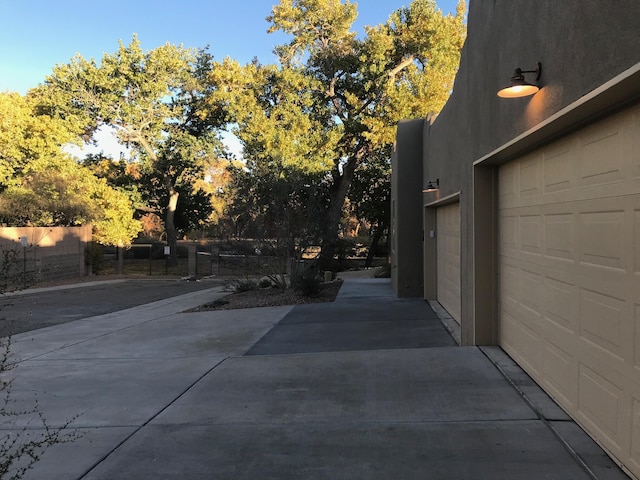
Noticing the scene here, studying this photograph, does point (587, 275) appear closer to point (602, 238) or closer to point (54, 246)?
point (602, 238)

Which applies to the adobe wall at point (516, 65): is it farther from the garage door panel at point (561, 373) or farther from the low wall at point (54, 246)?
the low wall at point (54, 246)

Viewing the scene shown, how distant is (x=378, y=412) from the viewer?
15.8 feet

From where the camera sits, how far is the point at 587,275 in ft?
13.1

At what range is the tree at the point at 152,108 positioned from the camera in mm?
28844

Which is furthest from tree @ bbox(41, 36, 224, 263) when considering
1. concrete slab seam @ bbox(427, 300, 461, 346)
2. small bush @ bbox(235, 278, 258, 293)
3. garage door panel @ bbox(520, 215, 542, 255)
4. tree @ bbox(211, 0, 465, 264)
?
garage door panel @ bbox(520, 215, 542, 255)

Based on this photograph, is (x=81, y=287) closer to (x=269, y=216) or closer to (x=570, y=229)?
(x=269, y=216)

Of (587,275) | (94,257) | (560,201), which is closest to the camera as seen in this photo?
(587,275)

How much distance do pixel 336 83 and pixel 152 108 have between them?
458 inches

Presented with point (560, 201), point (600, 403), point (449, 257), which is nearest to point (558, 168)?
point (560, 201)

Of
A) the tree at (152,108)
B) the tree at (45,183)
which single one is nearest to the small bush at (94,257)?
the tree at (45,183)

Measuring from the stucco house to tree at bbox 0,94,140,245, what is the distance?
23.7 meters

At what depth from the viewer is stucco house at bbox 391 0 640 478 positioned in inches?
131

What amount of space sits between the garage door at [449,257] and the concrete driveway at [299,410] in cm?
132

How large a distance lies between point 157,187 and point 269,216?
20.2 m
